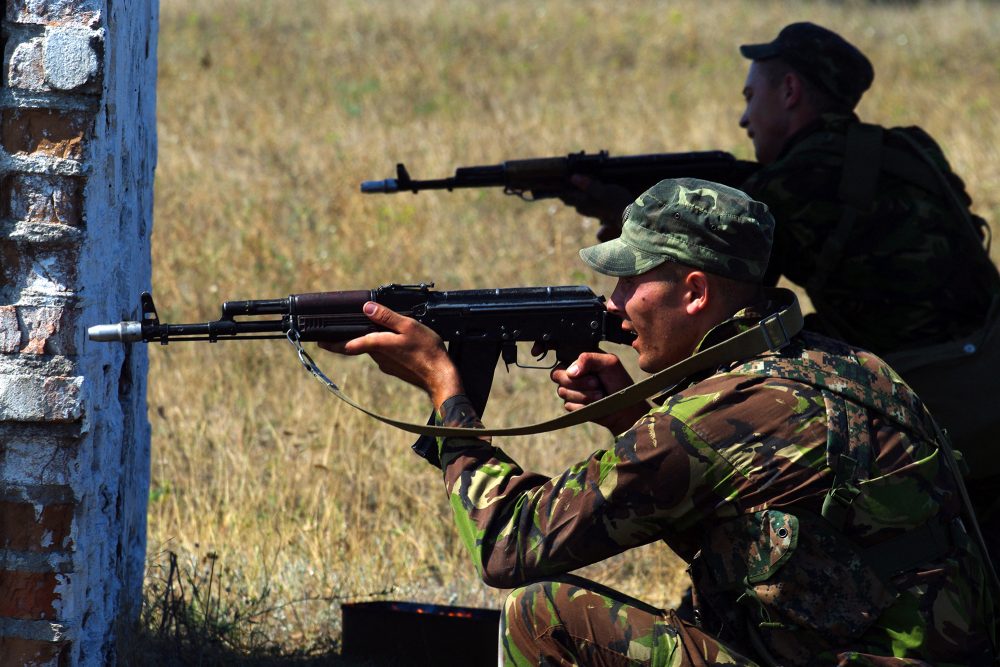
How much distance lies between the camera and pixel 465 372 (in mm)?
3094

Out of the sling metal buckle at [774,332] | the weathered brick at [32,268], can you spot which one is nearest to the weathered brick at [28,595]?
the weathered brick at [32,268]

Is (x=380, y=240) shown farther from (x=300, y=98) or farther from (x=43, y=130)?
(x=43, y=130)

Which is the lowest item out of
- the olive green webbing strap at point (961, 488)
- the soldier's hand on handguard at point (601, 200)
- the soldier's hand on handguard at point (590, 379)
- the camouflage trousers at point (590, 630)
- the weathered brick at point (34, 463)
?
the camouflage trousers at point (590, 630)

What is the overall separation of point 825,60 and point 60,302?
113 inches

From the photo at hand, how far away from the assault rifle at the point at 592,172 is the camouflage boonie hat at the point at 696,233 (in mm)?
1873

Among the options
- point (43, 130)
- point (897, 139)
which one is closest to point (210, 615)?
point (43, 130)

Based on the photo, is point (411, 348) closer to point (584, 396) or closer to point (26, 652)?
point (584, 396)

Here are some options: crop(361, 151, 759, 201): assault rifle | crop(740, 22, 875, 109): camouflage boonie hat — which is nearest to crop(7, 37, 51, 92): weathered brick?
crop(361, 151, 759, 201): assault rifle

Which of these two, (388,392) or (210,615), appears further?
(388,392)

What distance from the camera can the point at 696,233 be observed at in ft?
8.67

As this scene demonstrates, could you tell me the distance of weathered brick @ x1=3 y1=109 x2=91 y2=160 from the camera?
9.06 feet

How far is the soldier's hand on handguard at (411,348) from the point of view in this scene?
293 cm

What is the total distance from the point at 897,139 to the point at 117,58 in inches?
106

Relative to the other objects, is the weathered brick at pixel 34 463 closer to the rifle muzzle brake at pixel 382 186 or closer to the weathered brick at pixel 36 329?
the weathered brick at pixel 36 329
